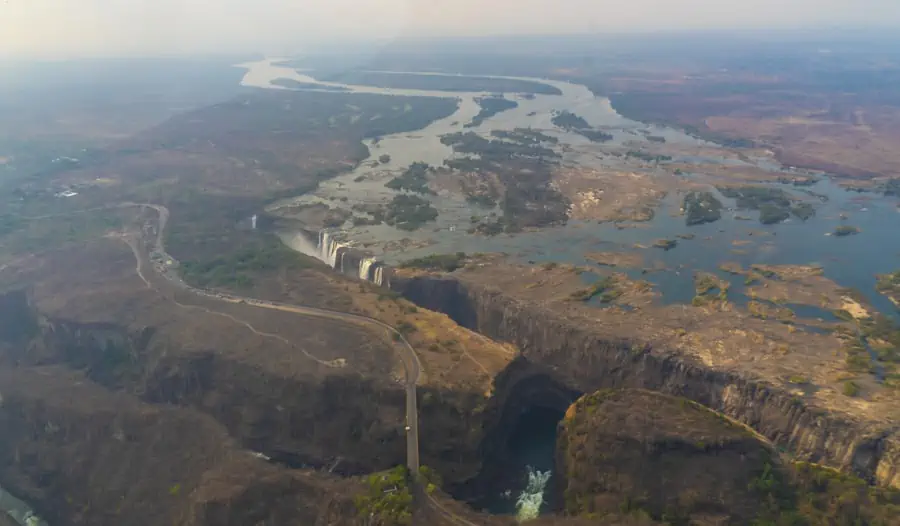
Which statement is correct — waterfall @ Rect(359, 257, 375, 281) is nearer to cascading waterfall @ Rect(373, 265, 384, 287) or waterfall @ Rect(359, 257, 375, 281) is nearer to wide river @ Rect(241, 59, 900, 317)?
cascading waterfall @ Rect(373, 265, 384, 287)

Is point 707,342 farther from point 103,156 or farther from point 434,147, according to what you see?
point 103,156

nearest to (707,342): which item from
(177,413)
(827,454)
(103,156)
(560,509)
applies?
(827,454)

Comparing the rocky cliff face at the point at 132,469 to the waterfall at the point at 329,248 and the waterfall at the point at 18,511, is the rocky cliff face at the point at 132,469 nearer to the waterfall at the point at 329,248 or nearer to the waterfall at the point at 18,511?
the waterfall at the point at 18,511

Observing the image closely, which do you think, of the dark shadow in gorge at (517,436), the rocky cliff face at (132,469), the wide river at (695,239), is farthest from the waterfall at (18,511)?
the wide river at (695,239)

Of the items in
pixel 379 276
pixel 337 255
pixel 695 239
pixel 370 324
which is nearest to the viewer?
pixel 370 324

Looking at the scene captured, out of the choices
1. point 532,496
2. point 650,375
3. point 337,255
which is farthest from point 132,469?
point 650,375

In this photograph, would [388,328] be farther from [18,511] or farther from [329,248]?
[18,511]
